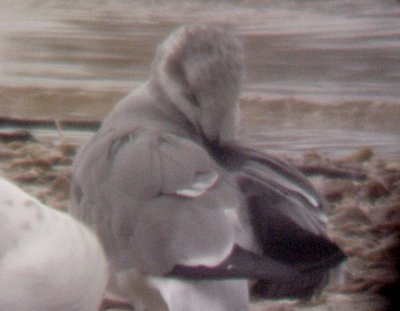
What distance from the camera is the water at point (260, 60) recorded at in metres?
6.94

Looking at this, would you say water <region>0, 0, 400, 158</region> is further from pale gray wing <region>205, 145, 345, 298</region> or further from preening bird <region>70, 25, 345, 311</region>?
pale gray wing <region>205, 145, 345, 298</region>

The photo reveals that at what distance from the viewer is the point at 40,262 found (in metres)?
2.75

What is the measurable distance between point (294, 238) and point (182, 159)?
43cm

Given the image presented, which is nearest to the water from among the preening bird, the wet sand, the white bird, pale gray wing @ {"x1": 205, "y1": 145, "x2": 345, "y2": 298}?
the wet sand

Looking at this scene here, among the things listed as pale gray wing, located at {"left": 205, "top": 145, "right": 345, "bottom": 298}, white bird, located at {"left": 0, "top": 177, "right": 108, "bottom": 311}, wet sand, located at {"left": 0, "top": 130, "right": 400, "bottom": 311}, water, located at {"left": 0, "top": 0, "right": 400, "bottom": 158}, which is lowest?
water, located at {"left": 0, "top": 0, "right": 400, "bottom": 158}

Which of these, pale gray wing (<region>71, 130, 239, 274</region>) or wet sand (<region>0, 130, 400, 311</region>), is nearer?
pale gray wing (<region>71, 130, 239, 274</region>)

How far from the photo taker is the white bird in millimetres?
2697

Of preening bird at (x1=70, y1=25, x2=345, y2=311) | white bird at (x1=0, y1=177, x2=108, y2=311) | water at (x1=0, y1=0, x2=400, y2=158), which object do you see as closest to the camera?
white bird at (x1=0, y1=177, x2=108, y2=311)

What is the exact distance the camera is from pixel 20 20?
9.70 meters

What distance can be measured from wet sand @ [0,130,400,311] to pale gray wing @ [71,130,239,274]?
531 millimetres

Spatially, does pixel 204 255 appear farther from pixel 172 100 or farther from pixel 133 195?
pixel 172 100

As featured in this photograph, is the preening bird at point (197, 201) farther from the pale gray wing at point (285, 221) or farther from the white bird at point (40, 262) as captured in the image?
the white bird at point (40, 262)

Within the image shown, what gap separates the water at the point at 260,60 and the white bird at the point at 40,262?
3376mm

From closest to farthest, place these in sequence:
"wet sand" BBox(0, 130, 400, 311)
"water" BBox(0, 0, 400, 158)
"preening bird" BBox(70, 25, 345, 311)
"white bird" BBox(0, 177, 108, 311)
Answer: "white bird" BBox(0, 177, 108, 311), "preening bird" BBox(70, 25, 345, 311), "wet sand" BBox(0, 130, 400, 311), "water" BBox(0, 0, 400, 158)
